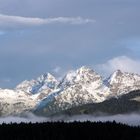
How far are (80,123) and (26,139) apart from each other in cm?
1105

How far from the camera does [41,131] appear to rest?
57.0 metres

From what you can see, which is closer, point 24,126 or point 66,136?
point 66,136

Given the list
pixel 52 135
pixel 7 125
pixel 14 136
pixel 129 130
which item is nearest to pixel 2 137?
pixel 14 136

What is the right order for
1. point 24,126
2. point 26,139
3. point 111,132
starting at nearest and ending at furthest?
1. point 26,139
2. point 111,132
3. point 24,126

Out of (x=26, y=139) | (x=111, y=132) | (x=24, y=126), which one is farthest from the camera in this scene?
(x=24, y=126)

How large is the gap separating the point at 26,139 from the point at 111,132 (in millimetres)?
9025

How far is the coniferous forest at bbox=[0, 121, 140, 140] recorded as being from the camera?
5438 centimetres

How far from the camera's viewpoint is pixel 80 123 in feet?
206

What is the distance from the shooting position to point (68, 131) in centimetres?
5741

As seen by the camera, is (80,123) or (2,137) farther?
(80,123)

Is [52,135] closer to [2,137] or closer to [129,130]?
[2,137]

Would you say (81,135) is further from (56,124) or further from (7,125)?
(7,125)

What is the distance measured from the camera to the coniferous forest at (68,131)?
5438 centimetres

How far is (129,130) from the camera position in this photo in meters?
58.7
